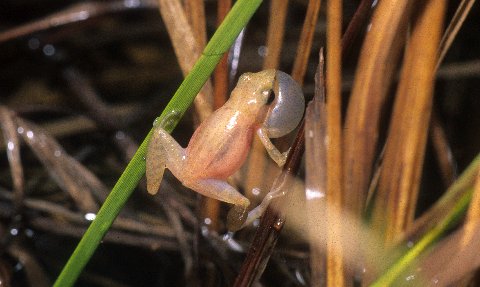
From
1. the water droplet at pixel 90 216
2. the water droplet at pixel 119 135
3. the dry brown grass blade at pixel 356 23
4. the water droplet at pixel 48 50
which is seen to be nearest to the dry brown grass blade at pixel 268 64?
the dry brown grass blade at pixel 356 23

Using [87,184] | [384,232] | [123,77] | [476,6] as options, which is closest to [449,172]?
[384,232]

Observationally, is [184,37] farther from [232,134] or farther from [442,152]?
[442,152]

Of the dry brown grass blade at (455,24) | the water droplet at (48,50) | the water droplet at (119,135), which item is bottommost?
the water droplet at (119,135)

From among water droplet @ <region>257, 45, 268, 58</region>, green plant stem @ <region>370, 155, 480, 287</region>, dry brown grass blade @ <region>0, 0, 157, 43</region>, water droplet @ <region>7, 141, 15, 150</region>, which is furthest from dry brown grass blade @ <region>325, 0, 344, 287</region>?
dry brown grass blade @ <region>0, 0, 157, 43</region>

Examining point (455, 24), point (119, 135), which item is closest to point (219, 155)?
point (455, 24)

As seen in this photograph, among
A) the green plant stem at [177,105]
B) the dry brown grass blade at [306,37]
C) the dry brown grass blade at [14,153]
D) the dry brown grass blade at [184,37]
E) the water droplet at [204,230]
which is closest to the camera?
the green plant stem at [177,105]

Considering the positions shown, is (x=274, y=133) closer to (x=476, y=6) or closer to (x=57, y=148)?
(x=57, y=148)

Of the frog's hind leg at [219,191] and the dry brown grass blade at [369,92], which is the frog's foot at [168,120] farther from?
the dry brown grass blade at [369,92]
